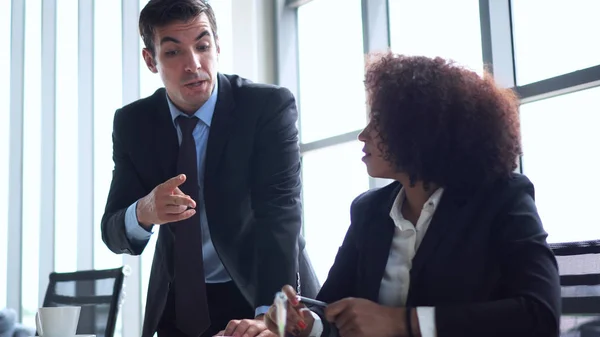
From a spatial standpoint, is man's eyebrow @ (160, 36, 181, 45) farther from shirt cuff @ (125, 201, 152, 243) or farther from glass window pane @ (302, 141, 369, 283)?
glass window pane @ (302, 141, 369, 283)

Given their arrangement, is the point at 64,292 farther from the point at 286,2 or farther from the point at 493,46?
the point at 286,2

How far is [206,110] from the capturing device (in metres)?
1.97

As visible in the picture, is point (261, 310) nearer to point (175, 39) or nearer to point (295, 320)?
point (295, 320)

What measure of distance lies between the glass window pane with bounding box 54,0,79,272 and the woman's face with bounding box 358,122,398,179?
12.4 ft

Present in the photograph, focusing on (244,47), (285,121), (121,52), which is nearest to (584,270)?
(285,121)

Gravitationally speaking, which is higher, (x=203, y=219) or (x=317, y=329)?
(x=203, y=219)

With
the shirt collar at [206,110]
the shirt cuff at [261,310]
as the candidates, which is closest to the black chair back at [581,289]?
the shirt cuff at [261,310]

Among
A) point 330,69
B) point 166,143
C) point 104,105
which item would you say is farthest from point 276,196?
point 104,105

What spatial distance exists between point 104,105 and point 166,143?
3.21 meters

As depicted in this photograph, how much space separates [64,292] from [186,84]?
4.76 ft

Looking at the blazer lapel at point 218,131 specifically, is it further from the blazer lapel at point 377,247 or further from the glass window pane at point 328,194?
the glass window pane at point 328,194

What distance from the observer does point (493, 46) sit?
3287mm

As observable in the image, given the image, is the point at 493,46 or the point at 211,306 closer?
the point at 211,306

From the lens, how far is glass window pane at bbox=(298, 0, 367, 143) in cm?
423
